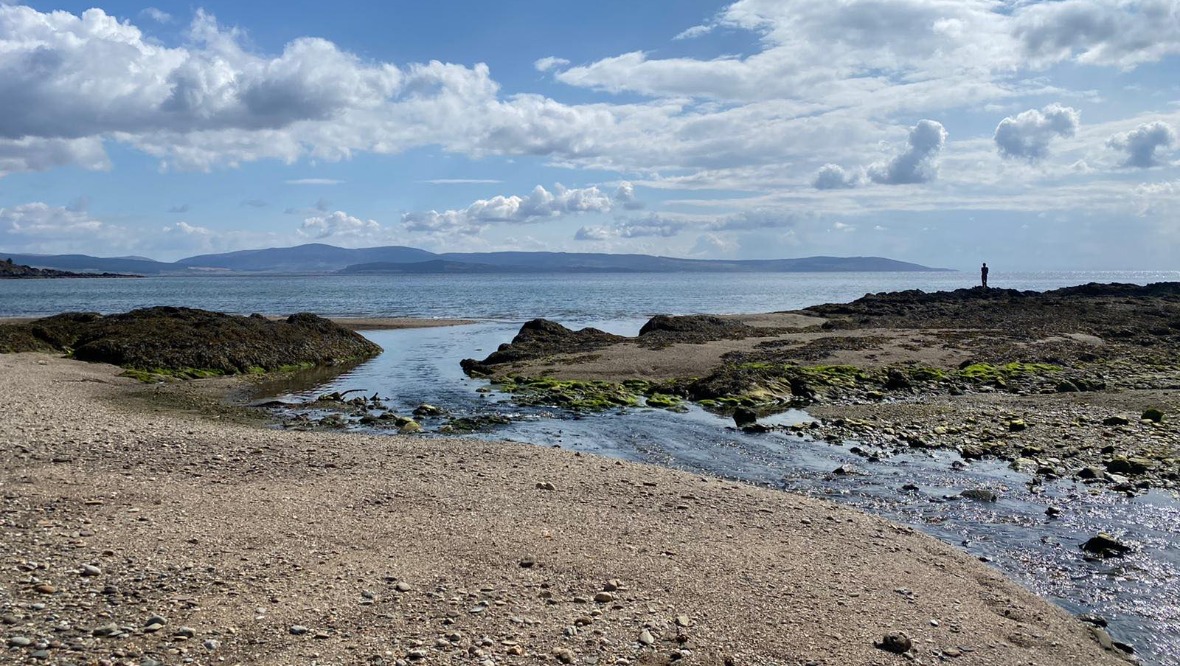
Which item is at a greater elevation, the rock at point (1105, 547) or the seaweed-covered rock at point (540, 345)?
the seaweed-covered rock at point (540, 345)

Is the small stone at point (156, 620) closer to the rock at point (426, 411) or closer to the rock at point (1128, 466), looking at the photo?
the rock at point (426, 411)

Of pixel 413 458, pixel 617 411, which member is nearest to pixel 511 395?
pixel 617 411

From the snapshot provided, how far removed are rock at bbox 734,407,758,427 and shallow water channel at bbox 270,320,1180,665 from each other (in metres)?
0.28

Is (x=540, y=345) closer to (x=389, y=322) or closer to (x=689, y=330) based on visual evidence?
(x=689, y=330)

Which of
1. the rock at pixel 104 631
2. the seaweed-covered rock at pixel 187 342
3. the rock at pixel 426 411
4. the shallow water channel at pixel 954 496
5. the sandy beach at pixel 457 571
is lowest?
the shallow water channel at pixel 954 496

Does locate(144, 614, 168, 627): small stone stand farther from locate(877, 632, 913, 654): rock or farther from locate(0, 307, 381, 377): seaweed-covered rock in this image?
locate(0, 307, 381, 377): seaweed-covered rock

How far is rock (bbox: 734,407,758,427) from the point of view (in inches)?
788

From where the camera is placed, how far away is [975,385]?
2570 cm

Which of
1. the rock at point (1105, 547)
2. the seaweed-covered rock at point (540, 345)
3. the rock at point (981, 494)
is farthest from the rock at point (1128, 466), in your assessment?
the seaweed-covered rock at point (540, 345)

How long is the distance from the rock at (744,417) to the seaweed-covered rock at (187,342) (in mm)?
17752

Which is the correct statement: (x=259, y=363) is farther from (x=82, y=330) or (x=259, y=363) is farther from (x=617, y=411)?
(x=617, y=411)

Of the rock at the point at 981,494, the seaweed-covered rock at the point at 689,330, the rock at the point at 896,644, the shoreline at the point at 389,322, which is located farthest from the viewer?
the shoreline at the point at 389,322

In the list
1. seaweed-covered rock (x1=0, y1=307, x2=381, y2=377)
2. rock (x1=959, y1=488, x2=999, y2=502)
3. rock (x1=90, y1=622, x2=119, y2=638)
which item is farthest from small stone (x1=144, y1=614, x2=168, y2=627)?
seaweed-covered rock (x1=0, y1=307, x2=381, y2=377)

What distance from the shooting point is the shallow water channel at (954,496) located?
936 cm
